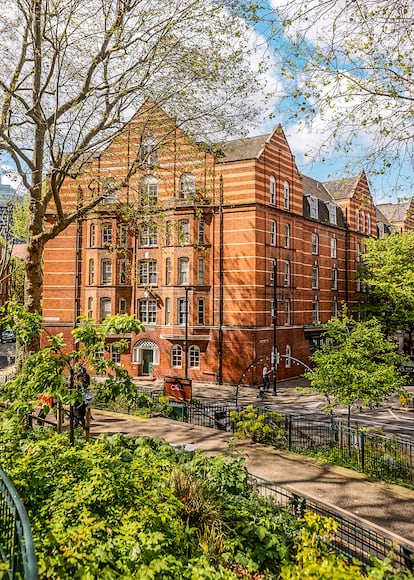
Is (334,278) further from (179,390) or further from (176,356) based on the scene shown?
(179,390)

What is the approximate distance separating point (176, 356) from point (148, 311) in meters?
3.94

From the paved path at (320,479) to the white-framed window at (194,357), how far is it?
15407mm

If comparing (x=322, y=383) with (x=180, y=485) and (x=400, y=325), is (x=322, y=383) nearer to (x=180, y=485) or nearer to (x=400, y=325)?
(x=180, y=485)

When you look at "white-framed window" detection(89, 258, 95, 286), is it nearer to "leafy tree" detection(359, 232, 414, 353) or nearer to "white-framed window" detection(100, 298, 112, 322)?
"white-framed window" detection(100, 298, 112, 322)

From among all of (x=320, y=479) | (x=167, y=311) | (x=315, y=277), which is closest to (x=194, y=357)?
(x=167, y=311)

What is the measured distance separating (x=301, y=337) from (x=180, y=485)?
27488 mm

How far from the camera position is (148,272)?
30.7m

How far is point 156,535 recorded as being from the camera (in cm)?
443

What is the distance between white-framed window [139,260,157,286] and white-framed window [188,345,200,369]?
223 inches

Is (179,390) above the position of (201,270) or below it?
below

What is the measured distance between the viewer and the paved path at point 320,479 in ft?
26.2

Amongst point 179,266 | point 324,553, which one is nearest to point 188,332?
point 179,266

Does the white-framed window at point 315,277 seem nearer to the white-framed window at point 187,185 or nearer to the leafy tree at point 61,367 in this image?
the white-framed window at point 187,185

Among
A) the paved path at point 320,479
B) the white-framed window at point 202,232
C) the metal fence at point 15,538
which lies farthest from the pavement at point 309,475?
the white-framed window at point 202,232
